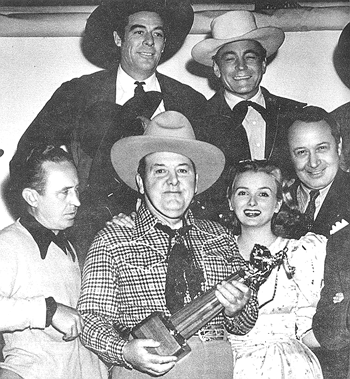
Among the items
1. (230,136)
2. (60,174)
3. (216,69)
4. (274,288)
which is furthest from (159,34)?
(274,288)

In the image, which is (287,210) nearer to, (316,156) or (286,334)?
(316,156)

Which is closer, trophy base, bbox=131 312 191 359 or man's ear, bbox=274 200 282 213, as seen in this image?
trophy base, bbox=131 312 191 359

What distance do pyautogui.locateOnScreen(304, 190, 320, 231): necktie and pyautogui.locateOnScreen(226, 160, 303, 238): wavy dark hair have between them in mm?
30

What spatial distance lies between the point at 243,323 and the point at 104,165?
83cm

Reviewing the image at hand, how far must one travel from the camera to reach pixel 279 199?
102 inches

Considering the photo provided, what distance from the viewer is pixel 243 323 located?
238cm

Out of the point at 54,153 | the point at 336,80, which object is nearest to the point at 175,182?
the point at 54,153

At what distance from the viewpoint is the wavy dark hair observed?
2583 millimetres

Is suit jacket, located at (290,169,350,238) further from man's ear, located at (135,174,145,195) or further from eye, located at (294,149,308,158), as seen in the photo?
man's ear, located at (135,174,145,195)

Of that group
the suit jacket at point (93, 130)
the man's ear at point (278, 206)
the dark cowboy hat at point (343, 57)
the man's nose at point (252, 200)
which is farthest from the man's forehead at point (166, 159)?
the dark cowboy hat at point (343, 57)

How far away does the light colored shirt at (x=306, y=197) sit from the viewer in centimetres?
266

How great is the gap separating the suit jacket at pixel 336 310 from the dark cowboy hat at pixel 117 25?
3.46 feet

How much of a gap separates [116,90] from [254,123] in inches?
23.5

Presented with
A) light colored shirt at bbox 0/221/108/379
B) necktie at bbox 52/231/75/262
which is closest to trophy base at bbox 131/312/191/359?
light colored shirt at bbox 0/221/108/379
